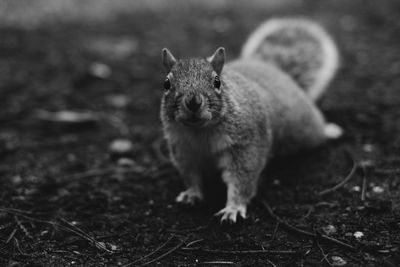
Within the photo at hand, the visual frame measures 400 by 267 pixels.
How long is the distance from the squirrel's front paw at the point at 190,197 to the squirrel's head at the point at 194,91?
63 cm

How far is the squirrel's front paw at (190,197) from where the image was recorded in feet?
11.5

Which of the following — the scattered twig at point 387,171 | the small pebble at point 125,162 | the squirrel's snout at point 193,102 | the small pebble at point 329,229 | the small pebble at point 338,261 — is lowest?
the small pebble at point 125,162

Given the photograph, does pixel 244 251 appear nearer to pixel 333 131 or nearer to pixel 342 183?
pixel 342 183

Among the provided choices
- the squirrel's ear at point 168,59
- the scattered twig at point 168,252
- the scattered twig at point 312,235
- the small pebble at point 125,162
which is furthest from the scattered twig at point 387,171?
the small pebble at point 125,162

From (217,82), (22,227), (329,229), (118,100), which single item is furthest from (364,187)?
(118,100)

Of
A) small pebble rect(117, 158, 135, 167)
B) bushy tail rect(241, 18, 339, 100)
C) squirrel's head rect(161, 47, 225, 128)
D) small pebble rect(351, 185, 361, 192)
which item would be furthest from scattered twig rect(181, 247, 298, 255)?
bushy tail rect(241, 18, 339, 100)

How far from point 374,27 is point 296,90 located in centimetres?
360

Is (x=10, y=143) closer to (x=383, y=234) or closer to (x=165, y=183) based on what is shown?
(x=165, y=183)

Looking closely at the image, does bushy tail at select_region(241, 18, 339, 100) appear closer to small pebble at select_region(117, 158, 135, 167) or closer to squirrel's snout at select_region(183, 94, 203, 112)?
small pebble at select_region(117, 158, 135, 167)

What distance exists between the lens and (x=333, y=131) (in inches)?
175

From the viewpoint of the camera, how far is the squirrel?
10.1ft

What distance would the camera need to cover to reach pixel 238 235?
3.11m

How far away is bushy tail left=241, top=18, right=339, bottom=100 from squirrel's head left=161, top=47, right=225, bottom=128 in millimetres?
1579

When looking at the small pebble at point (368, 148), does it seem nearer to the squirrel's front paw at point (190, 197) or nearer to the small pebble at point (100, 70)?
the squirrel's front paw at point (190, 197)
